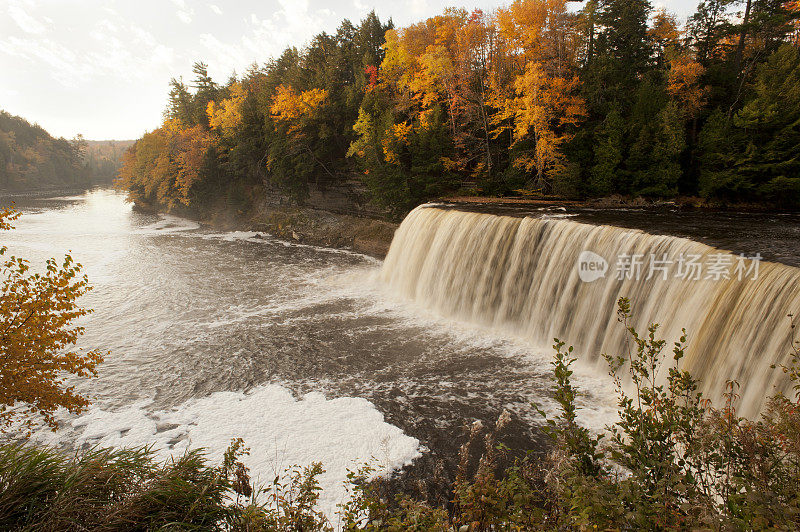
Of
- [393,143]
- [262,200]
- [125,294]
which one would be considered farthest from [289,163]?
[125,294]

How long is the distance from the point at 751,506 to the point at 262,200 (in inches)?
1557

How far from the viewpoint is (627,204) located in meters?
19.5

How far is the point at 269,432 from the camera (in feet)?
26.2

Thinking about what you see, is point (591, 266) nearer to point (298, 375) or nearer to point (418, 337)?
point (418, 337)

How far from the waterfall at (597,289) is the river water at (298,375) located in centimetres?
101

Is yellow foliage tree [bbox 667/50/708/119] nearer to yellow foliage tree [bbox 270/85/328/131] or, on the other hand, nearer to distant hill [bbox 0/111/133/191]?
yellow foliage tree [bbox 270/85/328/131]

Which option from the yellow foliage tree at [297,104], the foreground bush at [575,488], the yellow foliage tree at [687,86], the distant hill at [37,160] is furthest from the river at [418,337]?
the distant hill at [37,160]

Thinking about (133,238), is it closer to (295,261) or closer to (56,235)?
(56,235)

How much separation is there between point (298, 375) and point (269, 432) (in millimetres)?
2465

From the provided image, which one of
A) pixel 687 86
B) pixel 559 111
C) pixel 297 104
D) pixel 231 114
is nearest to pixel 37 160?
pixel 231 114

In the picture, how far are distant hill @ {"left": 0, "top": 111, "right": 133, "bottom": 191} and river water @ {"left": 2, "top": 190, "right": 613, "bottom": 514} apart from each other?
3675 inches

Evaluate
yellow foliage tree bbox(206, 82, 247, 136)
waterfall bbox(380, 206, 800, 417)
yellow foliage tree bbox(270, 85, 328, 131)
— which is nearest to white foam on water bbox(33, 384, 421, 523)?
waterfall bbox(380, 206, 800, 417)

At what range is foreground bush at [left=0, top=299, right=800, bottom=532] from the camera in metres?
2.71

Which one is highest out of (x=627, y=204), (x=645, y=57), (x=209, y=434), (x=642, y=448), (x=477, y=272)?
(x=645, y=57)
